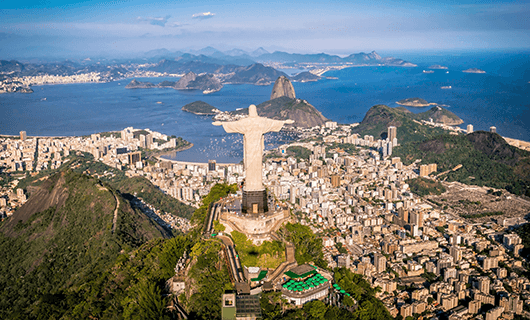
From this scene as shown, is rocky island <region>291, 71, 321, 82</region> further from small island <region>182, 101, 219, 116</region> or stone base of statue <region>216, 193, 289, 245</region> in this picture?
stone base of statue <region>216, 193, 289, 245</region>

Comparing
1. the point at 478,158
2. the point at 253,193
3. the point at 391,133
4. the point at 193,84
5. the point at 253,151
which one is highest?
the point at 193,84

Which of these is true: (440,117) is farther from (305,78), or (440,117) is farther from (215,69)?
(215,69)

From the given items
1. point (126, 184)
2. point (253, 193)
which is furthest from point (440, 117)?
point (253, 193)

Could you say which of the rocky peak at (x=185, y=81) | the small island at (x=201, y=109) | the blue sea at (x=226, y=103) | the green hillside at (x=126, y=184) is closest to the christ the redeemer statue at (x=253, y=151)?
the green hillside at (x=126, y=184)

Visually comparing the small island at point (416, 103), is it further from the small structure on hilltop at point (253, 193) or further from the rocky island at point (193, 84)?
the small structure on hilltop at point (253, 193)

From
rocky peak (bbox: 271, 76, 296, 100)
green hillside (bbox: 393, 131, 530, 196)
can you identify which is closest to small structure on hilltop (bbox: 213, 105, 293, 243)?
green hillside (bbox: 393, 131, 530, 196)

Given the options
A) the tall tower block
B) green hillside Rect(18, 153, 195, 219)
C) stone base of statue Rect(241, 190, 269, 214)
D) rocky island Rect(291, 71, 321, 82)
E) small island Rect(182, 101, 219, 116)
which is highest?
rocky island Rect(291, 71, 321, 82)
